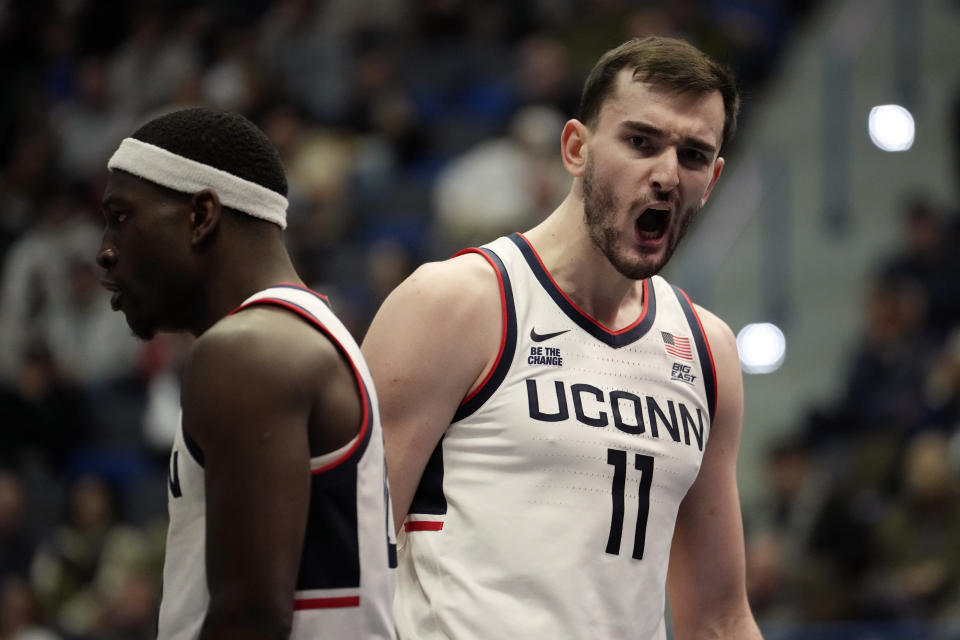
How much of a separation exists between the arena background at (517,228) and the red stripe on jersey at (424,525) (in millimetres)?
4549

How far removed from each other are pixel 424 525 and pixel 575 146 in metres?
1.06

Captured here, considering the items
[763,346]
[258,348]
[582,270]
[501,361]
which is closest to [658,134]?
[582,270]

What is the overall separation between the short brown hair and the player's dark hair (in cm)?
110

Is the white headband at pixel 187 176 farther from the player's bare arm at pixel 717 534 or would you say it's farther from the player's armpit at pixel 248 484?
the player's bare arm at pixel 717 534

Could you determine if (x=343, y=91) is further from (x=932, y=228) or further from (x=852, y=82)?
(x=932, y=228)

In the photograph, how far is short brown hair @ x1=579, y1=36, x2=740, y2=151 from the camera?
3.42m

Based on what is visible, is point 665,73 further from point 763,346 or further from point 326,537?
point 763,346

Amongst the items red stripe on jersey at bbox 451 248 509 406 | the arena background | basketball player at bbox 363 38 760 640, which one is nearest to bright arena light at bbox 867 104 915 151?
the arena background

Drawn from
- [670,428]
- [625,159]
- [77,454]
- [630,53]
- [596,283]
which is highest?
[630,53]

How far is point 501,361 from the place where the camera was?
11.0 feet

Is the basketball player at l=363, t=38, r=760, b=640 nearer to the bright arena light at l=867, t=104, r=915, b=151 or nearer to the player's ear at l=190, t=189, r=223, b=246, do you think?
the player's ear at l=190, t=189, r=223, b=246

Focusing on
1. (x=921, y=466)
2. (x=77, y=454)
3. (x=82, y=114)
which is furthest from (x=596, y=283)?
(x=82, y=114)

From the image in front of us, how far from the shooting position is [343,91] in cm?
1363

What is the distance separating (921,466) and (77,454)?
7.45 m
